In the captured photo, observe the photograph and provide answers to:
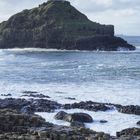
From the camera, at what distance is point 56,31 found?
15212 cm

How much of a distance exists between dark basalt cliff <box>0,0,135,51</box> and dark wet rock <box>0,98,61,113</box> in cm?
9783

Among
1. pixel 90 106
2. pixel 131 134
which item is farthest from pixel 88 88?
pixel 131 134

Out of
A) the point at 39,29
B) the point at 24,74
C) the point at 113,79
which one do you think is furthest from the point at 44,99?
the point at 39,29

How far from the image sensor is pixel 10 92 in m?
50.2

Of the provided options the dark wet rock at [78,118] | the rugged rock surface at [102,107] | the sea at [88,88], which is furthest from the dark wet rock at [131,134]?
the rugged rock surface at [102,107]

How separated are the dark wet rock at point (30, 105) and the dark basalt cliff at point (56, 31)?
97828 millimetres

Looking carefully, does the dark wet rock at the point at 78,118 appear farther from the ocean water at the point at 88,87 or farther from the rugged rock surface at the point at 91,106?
the rugged rock surface at the point at 91,106

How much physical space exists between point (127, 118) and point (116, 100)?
7.88 m

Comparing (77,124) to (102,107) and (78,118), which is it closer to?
(78,118)

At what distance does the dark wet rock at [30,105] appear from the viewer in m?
38.7

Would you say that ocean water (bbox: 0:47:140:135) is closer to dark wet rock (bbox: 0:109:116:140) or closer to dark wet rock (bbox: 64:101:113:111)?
dark wet rock (bbox: 64:101:113:111)

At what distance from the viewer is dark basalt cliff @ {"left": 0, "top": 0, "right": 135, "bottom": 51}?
144 meters

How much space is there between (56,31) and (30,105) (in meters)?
113

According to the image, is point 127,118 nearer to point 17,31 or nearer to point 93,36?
point 93,36
